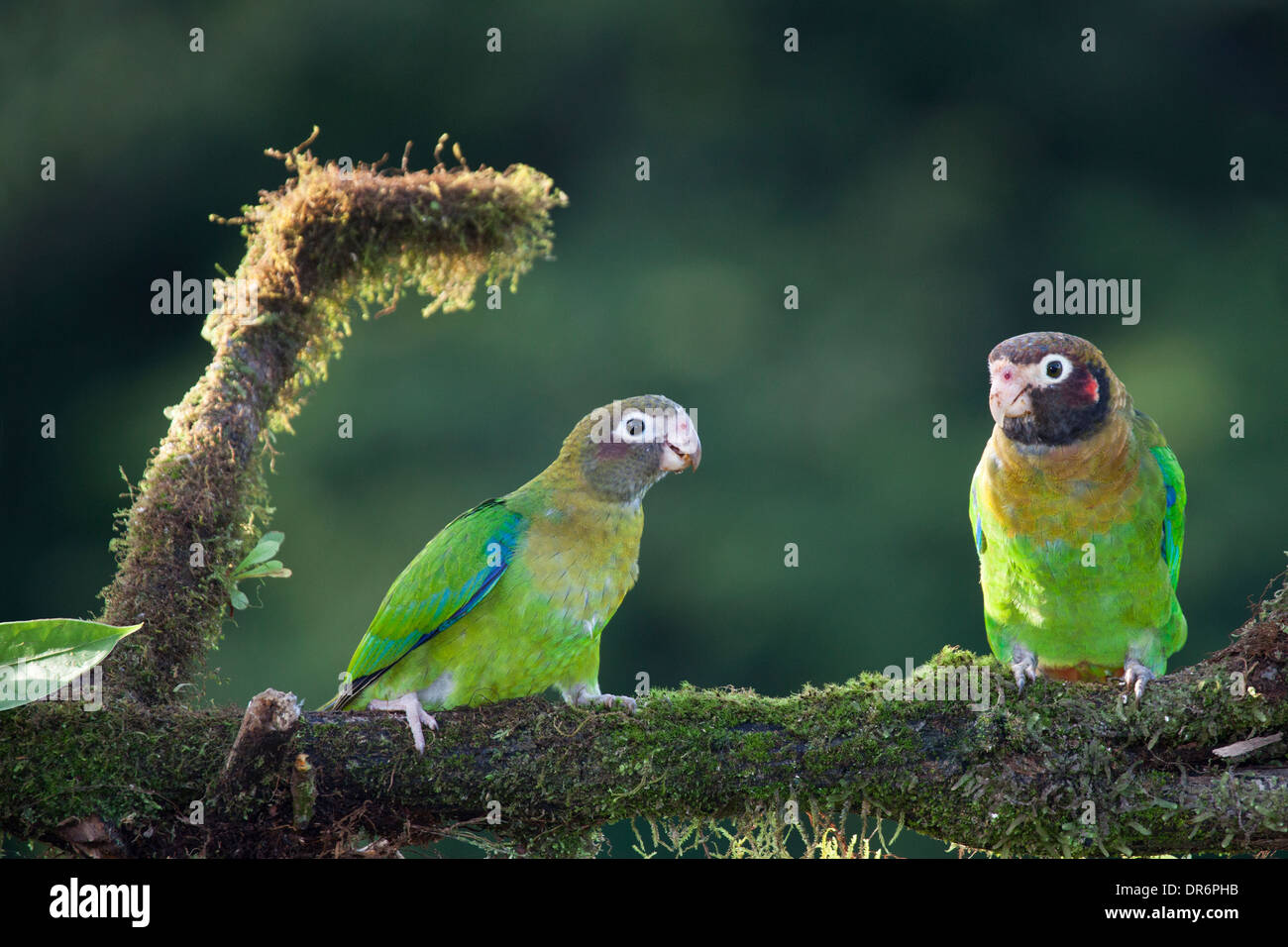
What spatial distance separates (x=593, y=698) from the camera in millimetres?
3660

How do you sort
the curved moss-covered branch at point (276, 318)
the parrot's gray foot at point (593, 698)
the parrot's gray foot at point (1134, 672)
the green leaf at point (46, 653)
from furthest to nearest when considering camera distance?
the parrot's gray foot at point (1134, 672) → the curved moss-covered branch at point (276, 318) → the parrot's gray foot at point (593, 698) → the green leaf at point (46, 653)

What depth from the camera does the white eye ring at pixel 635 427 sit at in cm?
383

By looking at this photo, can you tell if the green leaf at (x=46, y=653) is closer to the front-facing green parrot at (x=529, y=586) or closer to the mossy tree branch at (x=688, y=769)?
the mossy tree branch at (x=688, y=769)

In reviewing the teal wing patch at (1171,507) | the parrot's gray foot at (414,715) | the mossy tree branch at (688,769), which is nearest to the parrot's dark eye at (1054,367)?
the teal wing patch at (1171,507)

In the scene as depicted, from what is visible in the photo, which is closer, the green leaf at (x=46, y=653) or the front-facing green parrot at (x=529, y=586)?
the green leaf at (x=46, y=653)

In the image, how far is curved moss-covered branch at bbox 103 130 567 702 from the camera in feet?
11.6

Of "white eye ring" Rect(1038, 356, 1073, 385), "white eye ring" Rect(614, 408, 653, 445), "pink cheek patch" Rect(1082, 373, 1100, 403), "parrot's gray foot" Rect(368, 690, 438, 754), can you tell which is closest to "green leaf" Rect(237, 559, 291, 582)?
"parrot's gray foot" Rect(368, 690, 438, 754)

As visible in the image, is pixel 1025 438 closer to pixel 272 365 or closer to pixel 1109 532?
pixel 1109 532

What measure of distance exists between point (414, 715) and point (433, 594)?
544mm

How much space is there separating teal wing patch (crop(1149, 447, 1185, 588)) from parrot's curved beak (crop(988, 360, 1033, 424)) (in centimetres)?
A: 60

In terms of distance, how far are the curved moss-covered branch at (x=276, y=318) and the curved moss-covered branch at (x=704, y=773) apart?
0.55m
